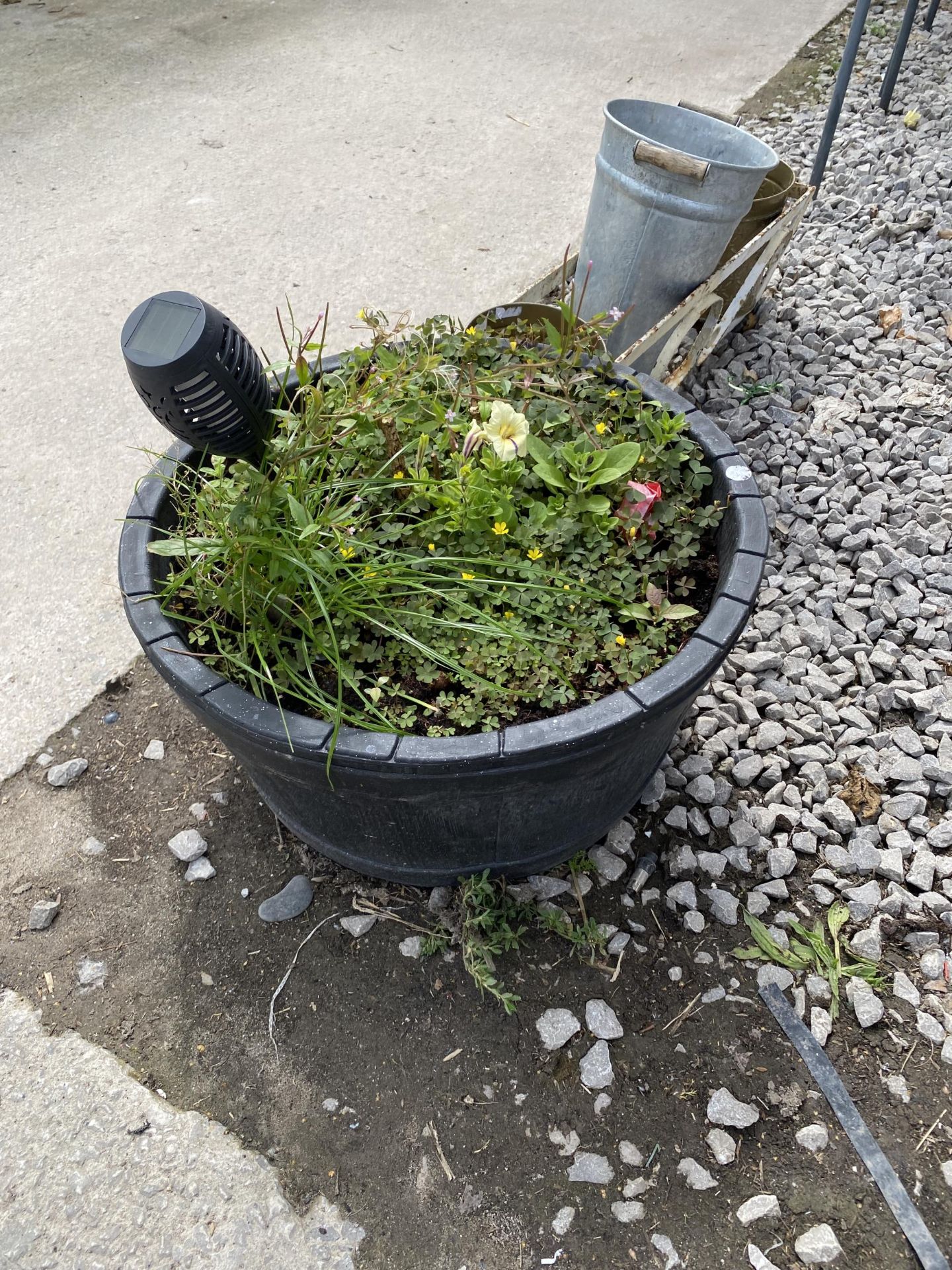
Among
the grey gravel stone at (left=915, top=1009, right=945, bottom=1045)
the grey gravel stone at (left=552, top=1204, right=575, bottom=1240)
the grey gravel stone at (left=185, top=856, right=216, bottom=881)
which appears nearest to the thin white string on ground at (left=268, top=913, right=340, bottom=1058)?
the grey gravel stone at (left=185, top=856, right=216, bottom=881)

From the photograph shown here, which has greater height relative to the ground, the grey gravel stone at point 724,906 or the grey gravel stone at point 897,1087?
the grey gravel stone at point 724,906

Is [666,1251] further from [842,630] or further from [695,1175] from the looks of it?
[842,630]

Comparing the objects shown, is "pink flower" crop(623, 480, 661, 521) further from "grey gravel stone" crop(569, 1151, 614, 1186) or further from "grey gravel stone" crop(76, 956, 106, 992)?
"grey gravel stone" crop(76, 956, 106, 992)

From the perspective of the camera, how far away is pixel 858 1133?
146 centimetres

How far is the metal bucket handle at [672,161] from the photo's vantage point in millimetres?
2129

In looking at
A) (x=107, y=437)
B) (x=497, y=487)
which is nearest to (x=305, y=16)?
(x=107, y=437)

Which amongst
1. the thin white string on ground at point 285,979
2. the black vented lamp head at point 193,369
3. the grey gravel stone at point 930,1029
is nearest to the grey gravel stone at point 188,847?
the thin white string on ground at point 285,979

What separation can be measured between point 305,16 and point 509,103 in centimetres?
175

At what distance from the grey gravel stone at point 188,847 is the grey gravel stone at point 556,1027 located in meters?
0.80

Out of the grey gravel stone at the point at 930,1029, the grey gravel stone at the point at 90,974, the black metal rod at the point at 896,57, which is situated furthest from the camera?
the black metal rod at the point at 896,57

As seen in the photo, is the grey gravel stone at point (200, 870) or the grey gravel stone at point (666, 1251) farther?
the grey gravel stone at point (200, 870)

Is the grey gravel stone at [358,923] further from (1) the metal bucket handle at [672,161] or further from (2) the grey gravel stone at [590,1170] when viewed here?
(1) the metal bucket handle at [672,161]

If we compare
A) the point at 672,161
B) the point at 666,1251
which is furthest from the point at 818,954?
the point at 672,161

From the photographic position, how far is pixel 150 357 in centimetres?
119
